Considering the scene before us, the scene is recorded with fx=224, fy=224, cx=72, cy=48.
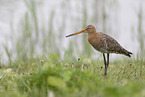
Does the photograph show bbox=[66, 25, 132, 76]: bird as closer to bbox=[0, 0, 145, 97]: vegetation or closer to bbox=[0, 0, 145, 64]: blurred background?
bbox=[0, 0, 145, 97]: vegetation

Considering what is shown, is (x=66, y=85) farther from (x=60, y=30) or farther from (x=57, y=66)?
(x=60, y=30)

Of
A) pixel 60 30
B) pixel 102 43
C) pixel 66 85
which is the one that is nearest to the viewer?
pixel 66 85

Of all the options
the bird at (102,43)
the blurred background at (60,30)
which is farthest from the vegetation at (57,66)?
the bird at (102,43)

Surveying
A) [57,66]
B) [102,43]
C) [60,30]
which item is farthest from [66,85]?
[60,30]

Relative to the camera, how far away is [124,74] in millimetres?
3500

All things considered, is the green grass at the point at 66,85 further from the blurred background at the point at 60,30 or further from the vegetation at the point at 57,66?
the blurred background at the point at 60,30

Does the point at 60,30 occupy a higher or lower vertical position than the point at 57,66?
higher

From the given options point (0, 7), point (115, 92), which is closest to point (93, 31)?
point (115, 92)

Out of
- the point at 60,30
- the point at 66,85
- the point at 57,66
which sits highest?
the point at 60,30

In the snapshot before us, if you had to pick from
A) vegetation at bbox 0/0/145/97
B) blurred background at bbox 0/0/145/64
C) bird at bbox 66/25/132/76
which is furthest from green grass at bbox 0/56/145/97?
blurred background at bbox 0/0/145/64

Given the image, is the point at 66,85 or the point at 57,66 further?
the point at 57,66

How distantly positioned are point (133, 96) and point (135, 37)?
15.4 feet

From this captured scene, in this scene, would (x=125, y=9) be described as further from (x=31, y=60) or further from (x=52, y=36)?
(x=31, y=60)

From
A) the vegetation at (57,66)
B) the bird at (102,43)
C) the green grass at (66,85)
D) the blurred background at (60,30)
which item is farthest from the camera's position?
the blurred background at (60,30)
